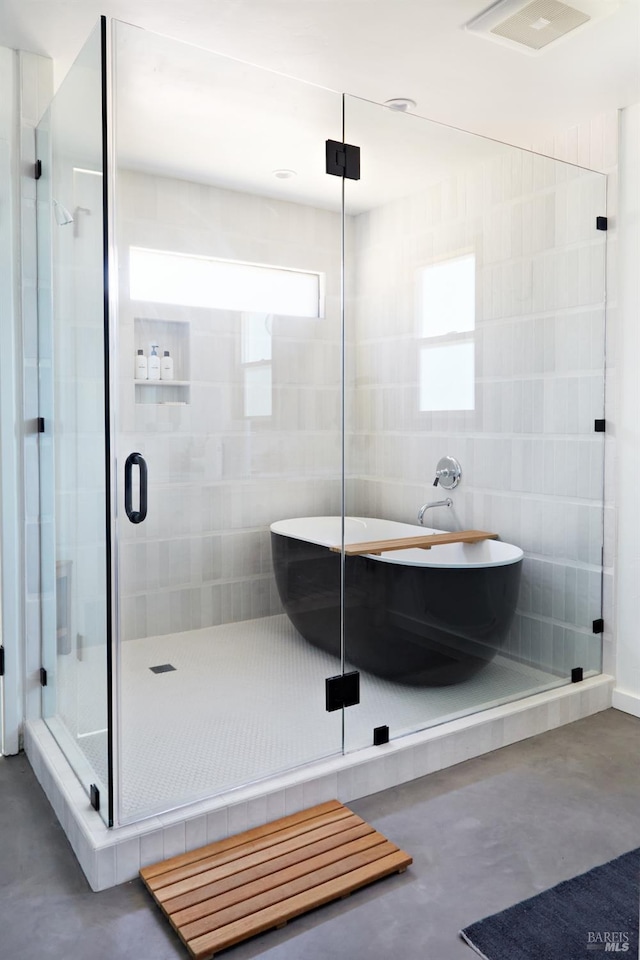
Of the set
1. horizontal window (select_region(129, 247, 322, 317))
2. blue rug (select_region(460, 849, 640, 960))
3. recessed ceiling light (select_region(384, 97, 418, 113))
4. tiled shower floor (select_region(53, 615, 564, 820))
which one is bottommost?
blue rug (select_region(460, 849, 640, 960))

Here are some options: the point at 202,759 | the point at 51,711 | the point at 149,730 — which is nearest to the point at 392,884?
the point at 202,759

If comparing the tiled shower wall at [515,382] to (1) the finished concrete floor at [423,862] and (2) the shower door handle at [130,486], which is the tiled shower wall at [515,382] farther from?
(2) the shower door handle at [130,486]

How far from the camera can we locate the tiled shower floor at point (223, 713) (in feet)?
7.15

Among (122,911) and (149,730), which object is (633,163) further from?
(122,911)

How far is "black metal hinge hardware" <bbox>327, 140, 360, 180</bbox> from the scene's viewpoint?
2.42m

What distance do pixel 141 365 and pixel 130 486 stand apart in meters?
0.36

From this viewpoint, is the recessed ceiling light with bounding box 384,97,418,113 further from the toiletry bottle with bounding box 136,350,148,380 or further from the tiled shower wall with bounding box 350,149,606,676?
the toiletry bottle with bounding box 136,350,148,380

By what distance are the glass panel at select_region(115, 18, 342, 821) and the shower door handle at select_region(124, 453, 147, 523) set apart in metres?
0.03

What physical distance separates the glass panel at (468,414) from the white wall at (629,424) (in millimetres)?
96

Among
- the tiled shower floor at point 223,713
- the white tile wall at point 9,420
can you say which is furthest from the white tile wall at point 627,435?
the white tile wall at point 9,420

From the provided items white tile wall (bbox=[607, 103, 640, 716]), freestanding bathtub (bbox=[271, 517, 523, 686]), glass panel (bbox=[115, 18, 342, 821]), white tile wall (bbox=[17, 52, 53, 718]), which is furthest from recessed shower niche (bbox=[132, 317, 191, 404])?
white tile wall (bbox=[607, 103, 640, 716])

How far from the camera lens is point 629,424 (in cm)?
320

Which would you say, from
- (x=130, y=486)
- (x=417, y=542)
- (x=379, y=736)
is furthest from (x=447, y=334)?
(x=379, y=736)

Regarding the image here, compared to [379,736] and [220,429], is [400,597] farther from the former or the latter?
[220,429]
